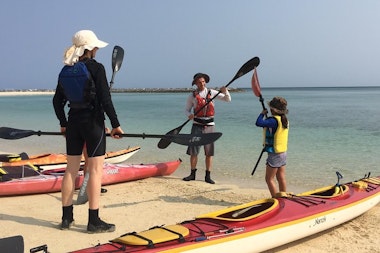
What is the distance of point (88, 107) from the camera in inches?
130

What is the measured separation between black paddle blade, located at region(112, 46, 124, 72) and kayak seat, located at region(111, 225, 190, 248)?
339cm

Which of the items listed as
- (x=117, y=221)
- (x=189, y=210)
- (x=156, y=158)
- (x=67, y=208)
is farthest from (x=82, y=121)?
(x=156, y=158)

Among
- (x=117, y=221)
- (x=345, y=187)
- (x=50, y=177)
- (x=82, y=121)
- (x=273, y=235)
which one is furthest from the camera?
(x=50, y=177)

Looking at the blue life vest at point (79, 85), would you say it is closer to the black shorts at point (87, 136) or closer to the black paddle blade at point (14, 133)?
the black shorts at point (87, 136)

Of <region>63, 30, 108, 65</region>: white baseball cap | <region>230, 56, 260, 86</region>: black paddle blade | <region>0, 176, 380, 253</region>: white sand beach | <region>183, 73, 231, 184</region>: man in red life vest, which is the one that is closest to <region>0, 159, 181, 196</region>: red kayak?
<region>0, 176, 380, 253</region>: white sand beach

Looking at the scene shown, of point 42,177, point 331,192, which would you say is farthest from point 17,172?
point 331,192

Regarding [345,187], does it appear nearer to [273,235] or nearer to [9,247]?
[273,235]

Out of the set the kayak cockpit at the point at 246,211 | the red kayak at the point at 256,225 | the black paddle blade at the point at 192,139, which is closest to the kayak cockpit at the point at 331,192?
the red kayak at the point at 256,225

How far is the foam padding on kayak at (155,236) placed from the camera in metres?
2.55

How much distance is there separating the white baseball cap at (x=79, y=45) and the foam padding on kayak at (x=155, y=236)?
165 centimetres

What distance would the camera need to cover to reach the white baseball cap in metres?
3.34

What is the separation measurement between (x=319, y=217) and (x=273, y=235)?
26.7 inches

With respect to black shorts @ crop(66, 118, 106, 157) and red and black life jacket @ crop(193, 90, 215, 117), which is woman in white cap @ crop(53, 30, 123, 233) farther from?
red and black life jacket @ crop(193, 90, 215, 117)

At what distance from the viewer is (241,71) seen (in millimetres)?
5543
